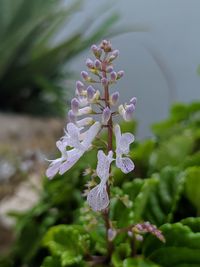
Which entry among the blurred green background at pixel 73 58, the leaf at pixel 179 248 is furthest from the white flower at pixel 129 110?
the blurred green background at pixel 73 58

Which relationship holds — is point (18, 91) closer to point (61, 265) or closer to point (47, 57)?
point (47, 57)

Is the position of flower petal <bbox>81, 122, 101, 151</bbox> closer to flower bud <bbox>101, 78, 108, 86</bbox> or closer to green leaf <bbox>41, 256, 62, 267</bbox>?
flower bud <bbox>101, 78, 108, 86</bbox>

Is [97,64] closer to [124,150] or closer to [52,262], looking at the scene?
[124,150]

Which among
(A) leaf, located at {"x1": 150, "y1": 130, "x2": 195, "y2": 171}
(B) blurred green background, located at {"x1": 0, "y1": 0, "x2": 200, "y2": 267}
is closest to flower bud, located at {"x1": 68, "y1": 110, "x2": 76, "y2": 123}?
(A) leaf, located at {"x1": 150, "y1": 130, "x2": 195, "y2": 171}

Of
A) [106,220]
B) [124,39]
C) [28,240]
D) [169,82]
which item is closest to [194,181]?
[106,220]

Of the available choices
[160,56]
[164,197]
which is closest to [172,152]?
[164,197]

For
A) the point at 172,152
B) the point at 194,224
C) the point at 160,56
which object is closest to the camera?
the point at 194,224

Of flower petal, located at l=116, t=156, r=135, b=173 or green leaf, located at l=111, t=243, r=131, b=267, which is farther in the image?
green leaf, located at l=111, t=243, r=131, b=267
